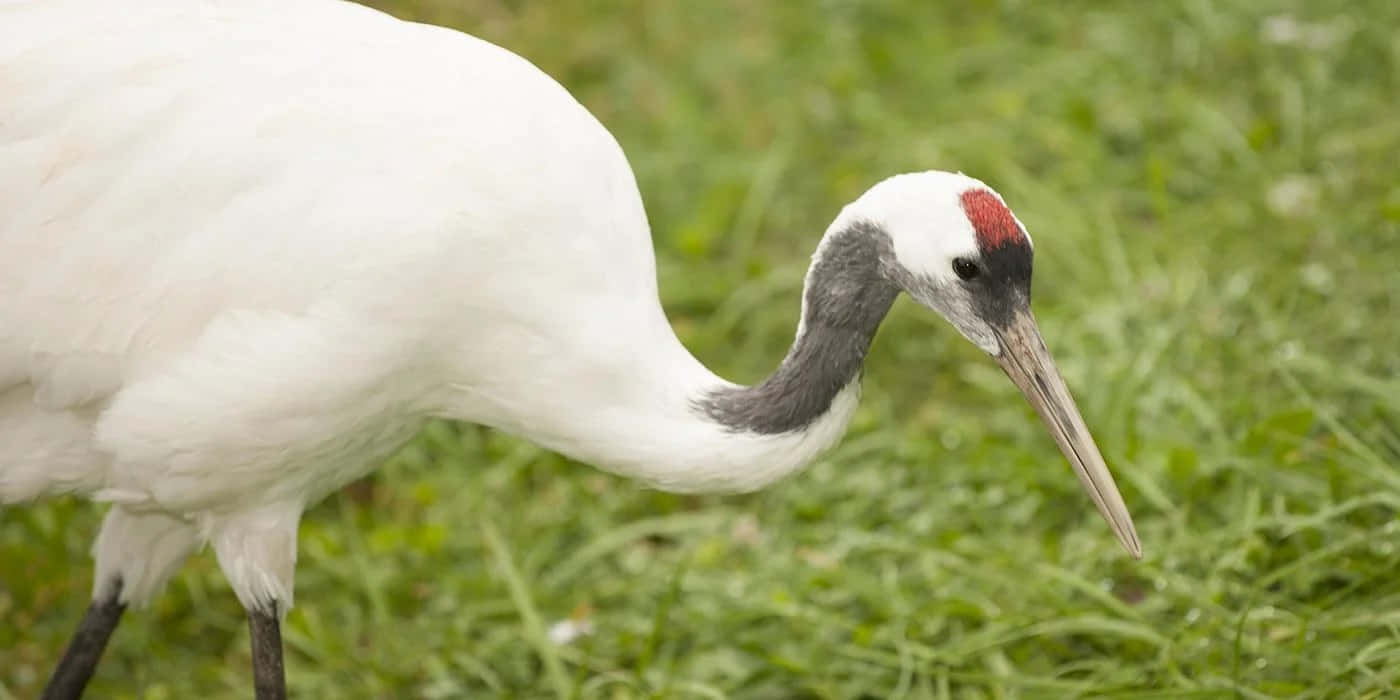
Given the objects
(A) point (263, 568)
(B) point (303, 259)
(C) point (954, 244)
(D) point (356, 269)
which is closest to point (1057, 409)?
(C) point (954, 244)

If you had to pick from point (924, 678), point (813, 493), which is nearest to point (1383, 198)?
point (813, 493)

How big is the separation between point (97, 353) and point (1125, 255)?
10.8ft

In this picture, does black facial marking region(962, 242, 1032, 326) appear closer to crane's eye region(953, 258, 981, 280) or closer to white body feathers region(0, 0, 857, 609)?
crane's eye region(953, 258, 981, 280)

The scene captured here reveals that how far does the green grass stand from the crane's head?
644 millimetres

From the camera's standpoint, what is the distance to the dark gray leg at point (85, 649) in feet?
12.5

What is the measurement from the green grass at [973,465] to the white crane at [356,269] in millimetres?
878

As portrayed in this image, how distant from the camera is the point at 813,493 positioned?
4.74 metres

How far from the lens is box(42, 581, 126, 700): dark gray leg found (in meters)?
3.82

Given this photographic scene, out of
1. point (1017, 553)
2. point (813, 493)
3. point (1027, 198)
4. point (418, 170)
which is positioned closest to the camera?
point (418, 170)

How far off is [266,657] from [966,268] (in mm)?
1638

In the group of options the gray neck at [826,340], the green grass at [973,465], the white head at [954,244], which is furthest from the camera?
the green grass at [973,465]

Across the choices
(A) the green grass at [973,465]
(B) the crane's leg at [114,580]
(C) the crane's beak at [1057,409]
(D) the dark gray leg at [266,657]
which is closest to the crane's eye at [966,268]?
(C) the crane's beak at [1057,409]

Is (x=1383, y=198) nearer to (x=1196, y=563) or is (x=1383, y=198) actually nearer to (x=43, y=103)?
(x=1196, y=563)

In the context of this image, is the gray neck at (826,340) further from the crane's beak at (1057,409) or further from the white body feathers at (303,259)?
the crane's beak at (1057,409)
